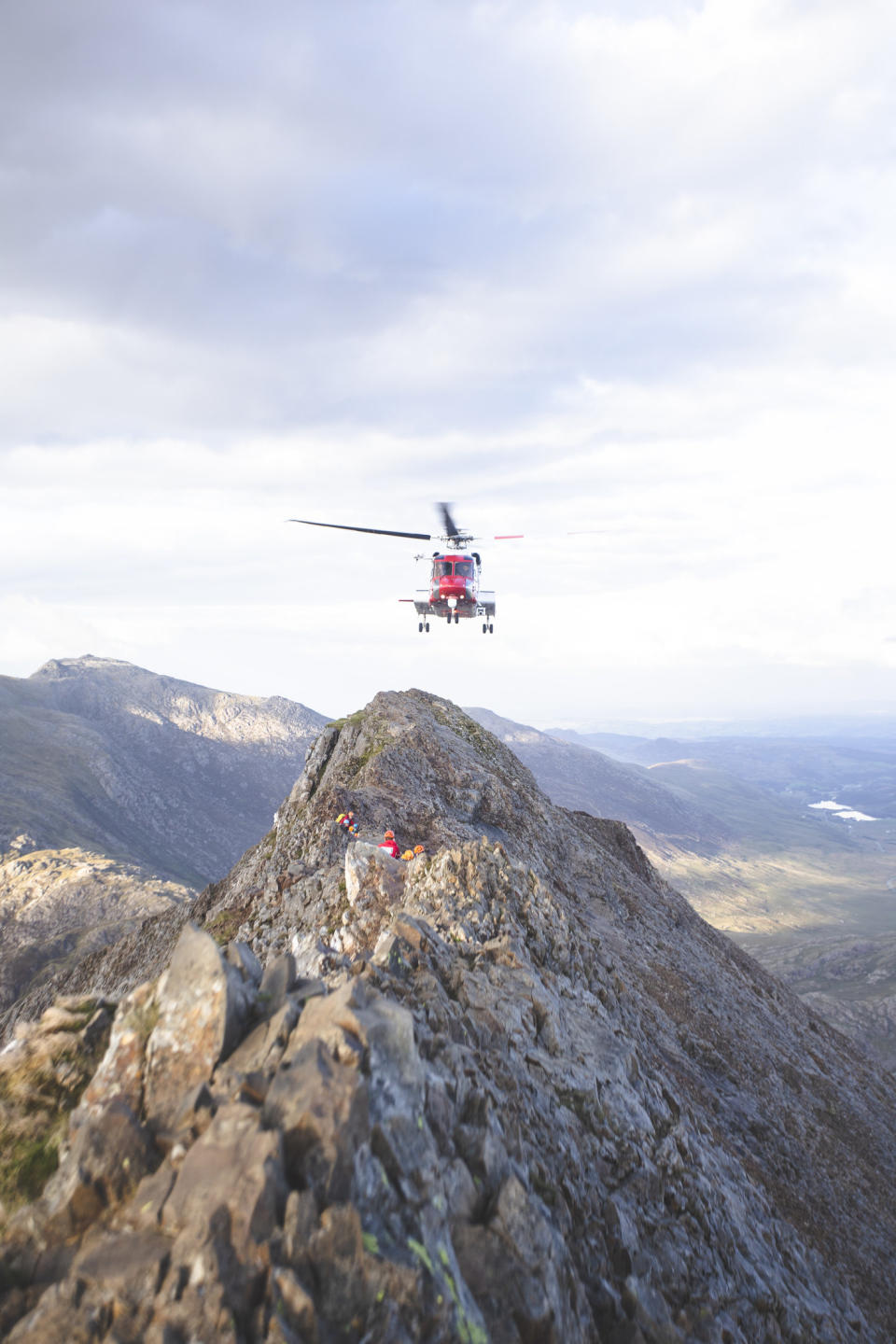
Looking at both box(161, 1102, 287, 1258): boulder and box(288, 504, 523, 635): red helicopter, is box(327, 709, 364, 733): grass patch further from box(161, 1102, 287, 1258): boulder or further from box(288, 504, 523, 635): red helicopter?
box(161, 1102, 287, 1258): boulder

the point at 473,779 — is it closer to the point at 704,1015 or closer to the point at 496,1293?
the point at 704,1015

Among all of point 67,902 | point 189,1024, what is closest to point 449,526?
point 189,1024

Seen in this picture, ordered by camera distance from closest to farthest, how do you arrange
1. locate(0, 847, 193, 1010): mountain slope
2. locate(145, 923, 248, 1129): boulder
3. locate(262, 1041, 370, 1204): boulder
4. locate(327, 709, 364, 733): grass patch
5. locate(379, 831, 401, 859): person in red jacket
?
1. locate(262, 1041, 370, 1204): boulder
2. locate(145, 923, 248, 1129): boulder
3. locate(379, 831, 401, 859): person in red jacket
4. locate(327, 709, 364, 733): grass patch
5. locate(0, 847, 193, 1010): mountain slope

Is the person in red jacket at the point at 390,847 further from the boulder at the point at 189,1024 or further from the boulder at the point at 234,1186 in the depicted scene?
the boulder at the point at 234,1186

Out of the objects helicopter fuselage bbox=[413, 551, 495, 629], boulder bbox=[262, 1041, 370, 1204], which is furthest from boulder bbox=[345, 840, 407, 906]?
helicopter fuselage bbox=[413, 551, 495, 629]

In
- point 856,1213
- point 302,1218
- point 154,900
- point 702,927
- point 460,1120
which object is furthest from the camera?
point 154,900

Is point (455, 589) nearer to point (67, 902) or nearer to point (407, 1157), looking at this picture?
point (407, 1157)

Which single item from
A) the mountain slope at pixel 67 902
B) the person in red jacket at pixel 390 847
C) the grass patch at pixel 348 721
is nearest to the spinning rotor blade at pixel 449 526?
the grass patch at pixel 348 721

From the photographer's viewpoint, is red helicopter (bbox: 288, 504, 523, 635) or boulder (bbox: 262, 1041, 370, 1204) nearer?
boulder (bbox: 262, 1041, 370, 1204)

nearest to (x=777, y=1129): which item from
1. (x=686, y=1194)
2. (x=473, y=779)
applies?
(x=686, y=1194)
